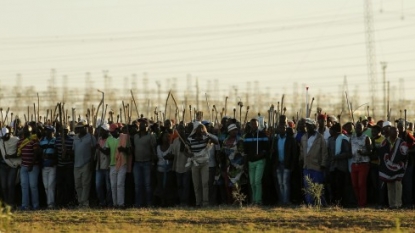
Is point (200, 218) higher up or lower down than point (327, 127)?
lower down

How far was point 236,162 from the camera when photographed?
29.7 meters

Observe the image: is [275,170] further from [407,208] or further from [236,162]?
[407,208]

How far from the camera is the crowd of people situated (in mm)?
28656

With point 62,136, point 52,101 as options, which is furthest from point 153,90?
point 62,136

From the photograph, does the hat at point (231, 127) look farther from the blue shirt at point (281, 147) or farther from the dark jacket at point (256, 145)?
the blue shirt at point (281, 147)

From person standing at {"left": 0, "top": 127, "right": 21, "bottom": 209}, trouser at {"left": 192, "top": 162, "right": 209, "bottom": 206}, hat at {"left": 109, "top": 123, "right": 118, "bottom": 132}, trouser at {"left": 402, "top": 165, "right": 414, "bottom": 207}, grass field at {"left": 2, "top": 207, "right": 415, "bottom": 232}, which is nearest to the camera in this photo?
grass field at {"left": 2, "top": 207, "right": 415, "bottom": 232}

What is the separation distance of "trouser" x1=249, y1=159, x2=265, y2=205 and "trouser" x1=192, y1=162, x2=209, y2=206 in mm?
1158

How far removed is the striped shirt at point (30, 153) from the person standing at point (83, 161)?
101 centimetres

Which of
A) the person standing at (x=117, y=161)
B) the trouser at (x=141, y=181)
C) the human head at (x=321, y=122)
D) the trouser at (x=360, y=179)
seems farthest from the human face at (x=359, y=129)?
the person standing at (x=117, y=161)

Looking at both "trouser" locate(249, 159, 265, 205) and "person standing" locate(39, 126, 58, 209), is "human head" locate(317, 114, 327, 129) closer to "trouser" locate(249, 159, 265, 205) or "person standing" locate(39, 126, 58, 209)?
"trouser" locate(249, 159, 265, 205)

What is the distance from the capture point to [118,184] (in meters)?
30.6

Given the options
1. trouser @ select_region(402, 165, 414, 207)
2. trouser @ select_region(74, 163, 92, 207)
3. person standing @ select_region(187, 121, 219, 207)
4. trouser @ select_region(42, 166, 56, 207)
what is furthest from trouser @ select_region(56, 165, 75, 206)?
trouser @ select_region(402, 165, 414, 207)

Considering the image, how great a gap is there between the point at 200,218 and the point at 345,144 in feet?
15.5

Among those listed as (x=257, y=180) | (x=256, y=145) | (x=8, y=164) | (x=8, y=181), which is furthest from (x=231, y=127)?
(x=8, y=181)
